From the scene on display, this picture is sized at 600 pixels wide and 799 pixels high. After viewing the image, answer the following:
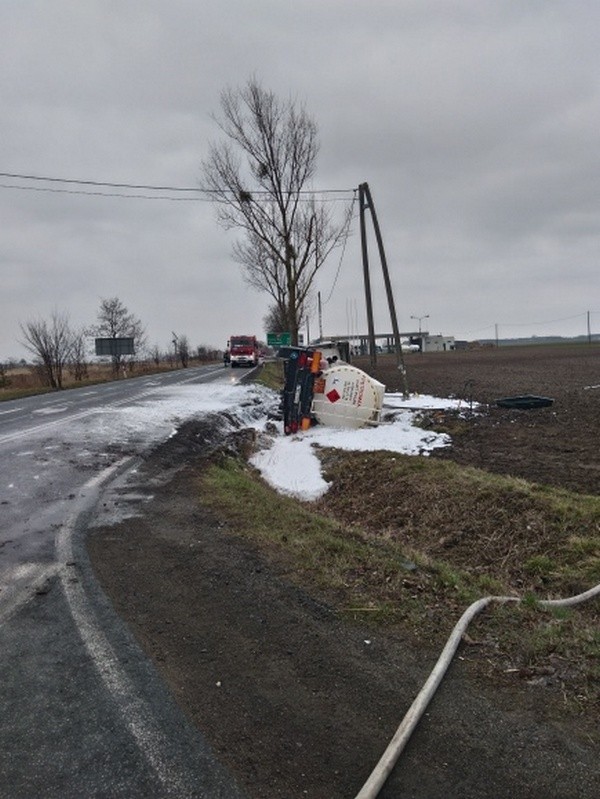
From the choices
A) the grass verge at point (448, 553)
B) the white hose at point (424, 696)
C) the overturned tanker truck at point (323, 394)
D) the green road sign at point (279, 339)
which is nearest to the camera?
the white hose at point (424, 696)

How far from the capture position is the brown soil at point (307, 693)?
2.35 metres

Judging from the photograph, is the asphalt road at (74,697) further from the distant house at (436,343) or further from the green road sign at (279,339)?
the distant house at (436,343)

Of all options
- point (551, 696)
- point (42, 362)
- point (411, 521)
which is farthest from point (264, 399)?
point (42, 362)

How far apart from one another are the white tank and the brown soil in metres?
8.35

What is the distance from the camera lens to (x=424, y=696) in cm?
281

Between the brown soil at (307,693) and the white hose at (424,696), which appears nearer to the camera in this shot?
the white hose at (424,696)

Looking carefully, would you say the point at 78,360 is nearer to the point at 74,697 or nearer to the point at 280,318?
the point at 280,318

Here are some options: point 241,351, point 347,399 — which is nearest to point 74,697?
point 347,399

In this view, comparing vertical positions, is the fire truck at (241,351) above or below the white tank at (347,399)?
above

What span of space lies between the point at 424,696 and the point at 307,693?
1.91 feet

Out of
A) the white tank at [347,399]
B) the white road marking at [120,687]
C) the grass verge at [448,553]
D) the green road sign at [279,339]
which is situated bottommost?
the grass verge at [448,553]

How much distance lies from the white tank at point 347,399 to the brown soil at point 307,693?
27.4 feet

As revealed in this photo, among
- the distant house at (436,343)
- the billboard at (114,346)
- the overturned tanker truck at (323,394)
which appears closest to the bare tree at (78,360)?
the billboard at (114,346)

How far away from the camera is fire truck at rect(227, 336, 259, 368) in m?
53.4
